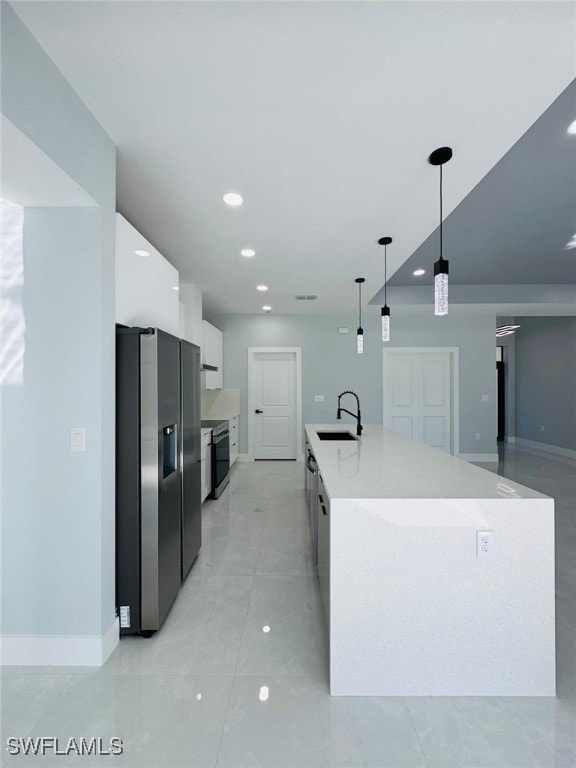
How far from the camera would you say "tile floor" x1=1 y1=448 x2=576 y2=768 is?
1.21 meters

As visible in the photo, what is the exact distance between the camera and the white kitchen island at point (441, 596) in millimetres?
1441

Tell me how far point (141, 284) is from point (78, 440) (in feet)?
3.34

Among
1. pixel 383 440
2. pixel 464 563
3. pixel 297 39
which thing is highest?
pixel 297 39

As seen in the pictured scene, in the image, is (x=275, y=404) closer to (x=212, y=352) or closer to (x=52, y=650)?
(x=212, y=352)

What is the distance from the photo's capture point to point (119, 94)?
1.45 meters

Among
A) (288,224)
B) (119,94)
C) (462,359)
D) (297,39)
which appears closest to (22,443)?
(119,94)

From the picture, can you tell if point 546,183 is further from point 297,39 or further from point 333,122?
point 297,39

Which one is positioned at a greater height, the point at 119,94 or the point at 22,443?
the point at 119,94

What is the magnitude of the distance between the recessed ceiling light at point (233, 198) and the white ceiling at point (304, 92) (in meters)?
0.05

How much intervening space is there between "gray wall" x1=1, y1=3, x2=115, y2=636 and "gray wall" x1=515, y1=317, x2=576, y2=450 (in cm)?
803

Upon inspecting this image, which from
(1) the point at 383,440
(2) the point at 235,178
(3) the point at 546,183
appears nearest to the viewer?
(2) the point at 235,178

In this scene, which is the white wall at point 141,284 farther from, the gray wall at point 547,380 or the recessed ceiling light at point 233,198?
the gray wall at point 547,380

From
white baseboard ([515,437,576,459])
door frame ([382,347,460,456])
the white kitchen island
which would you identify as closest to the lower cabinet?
the white kitchen island

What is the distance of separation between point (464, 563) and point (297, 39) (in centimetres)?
220
